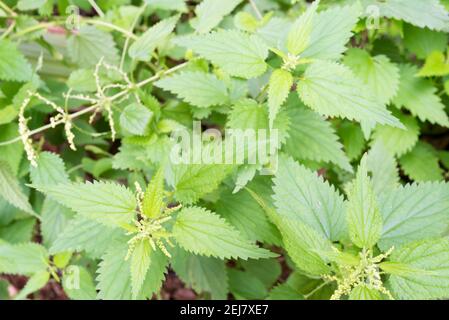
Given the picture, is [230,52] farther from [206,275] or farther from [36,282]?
[36,282]

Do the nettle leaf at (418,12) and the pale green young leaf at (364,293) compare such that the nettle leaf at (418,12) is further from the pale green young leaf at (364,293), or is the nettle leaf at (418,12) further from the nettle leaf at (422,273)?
the pale green young leaf at (364,293)

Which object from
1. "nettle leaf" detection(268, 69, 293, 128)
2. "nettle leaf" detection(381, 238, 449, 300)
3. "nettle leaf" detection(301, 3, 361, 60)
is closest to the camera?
"nettle leaf" detection(381, 238, 449, 300)

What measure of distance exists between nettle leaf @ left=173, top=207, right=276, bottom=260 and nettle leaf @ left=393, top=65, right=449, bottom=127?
93cm

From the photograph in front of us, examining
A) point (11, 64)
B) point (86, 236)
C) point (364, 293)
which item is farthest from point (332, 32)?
point (11, 64)

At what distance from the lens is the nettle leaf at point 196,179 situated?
117cm

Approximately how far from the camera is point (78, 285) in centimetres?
156

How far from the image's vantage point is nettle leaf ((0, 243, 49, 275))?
5.06 feet

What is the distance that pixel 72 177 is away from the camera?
188 cm

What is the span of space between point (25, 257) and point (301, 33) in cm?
119

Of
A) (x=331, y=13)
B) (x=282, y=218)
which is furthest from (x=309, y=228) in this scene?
(x=331, y=13)

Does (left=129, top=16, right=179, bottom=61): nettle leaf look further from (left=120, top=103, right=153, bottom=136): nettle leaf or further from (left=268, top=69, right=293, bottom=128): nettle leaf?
(left=268, top=69, right=293, bottom=128): nettle leaf

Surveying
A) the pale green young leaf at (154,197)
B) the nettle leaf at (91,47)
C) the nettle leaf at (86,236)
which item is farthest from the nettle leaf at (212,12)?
the nettle leaf at (86,236)

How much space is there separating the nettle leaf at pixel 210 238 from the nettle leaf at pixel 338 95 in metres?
0.39

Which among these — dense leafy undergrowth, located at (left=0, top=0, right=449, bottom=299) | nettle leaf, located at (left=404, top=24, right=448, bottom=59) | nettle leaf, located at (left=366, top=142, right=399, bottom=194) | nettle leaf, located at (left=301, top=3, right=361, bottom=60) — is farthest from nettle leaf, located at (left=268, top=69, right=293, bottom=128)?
nettle leaf, located at (left=404, top=24, right=448, bottom=59)
